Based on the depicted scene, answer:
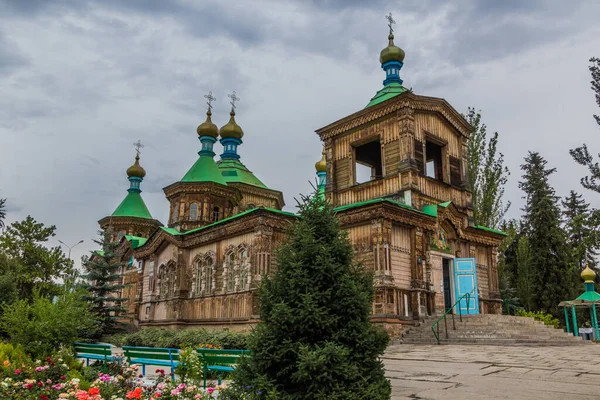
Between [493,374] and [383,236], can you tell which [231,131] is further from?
[493,374]

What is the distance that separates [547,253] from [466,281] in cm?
1192

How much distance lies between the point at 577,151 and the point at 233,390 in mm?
12118

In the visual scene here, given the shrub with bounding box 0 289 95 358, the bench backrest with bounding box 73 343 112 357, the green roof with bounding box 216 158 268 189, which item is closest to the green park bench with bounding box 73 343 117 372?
the bench backrest with bounding box 73 343 112 357

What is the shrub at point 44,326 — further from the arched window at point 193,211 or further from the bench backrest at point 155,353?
the arched window at point 193,211

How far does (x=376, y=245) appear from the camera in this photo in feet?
54.3

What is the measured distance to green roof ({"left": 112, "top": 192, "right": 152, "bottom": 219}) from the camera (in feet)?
127

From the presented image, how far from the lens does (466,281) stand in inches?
737

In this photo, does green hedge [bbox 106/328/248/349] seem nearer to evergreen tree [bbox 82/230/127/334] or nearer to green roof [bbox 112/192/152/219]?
evergreen tree [bbox 82/230/127/334]

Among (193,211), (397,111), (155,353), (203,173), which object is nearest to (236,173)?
(203,173)

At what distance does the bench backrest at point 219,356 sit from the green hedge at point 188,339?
2416 mm

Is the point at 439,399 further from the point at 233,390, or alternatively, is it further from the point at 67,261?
the point at 67,261

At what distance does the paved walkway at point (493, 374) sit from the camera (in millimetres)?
6563

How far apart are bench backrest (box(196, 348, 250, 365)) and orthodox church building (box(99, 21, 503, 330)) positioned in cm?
677

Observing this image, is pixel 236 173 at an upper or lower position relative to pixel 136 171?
lower
